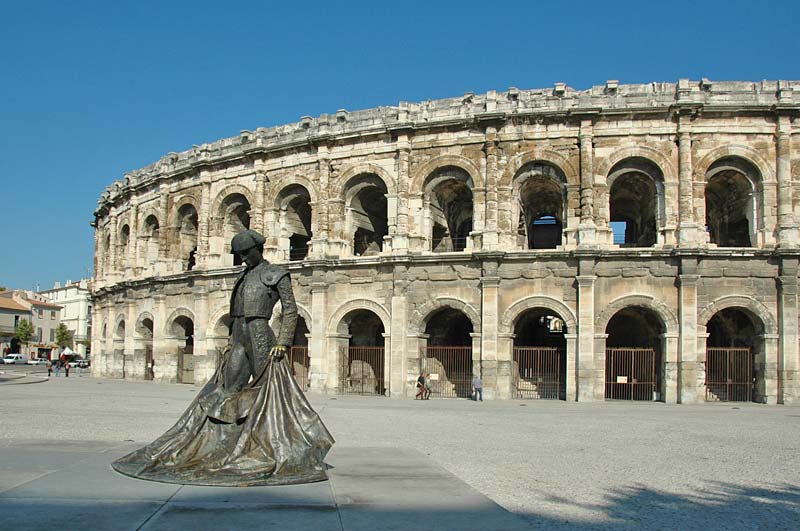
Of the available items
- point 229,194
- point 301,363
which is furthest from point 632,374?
point 229,194

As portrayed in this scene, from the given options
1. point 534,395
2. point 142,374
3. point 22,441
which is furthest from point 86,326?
point 22,441

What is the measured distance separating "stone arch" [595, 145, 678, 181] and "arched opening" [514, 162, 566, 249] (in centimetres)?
126

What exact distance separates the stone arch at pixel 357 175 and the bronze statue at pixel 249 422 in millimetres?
16826

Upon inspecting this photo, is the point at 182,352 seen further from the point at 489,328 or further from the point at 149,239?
the point at 489,328

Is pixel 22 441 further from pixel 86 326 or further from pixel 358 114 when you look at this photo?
pixel 86 326

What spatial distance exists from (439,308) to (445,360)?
237 cm

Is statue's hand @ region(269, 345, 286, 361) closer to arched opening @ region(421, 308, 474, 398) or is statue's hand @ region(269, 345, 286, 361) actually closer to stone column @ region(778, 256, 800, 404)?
arched opening @ region(421, 308, 474, 398)

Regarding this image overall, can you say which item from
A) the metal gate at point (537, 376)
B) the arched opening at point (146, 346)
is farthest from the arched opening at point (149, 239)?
the metal gate at point (537, 376)

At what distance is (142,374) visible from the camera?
3250 cm

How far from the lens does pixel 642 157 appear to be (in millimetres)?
22578

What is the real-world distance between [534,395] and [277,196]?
11300mm

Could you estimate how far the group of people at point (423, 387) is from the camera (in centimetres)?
2262

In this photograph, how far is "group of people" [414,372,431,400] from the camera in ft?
74.2

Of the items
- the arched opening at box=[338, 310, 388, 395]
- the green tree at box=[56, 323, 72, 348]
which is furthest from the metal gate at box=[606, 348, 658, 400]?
the green tree at box=[56, 323, 72, 348]
